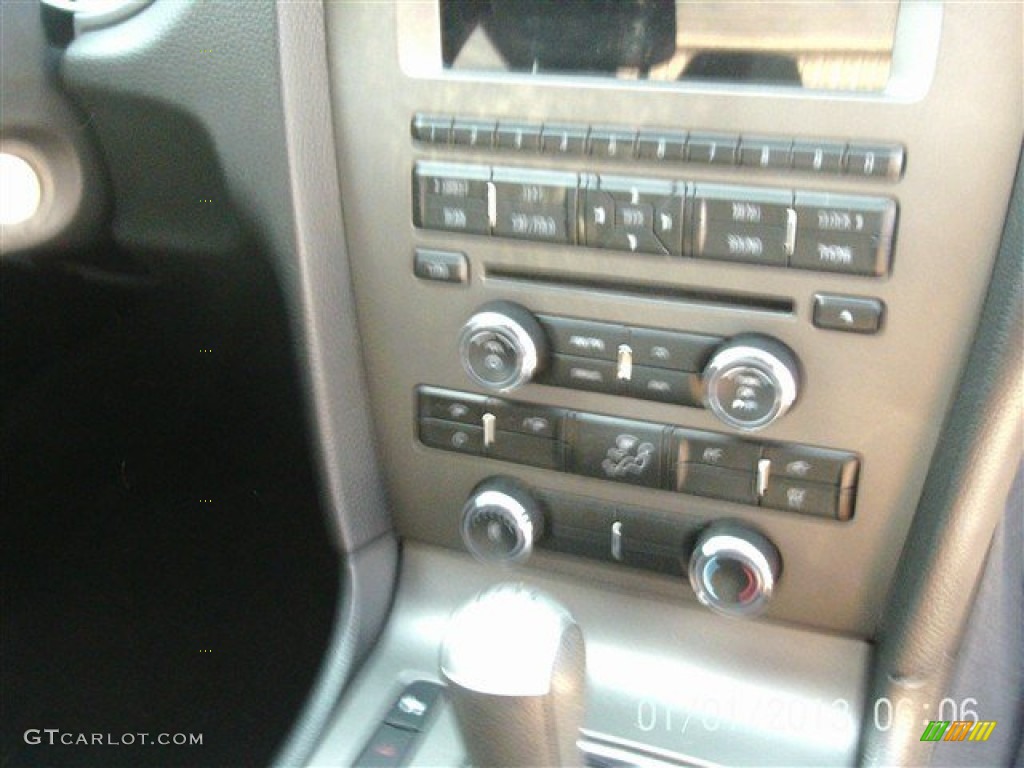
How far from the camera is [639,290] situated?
68 centimetres

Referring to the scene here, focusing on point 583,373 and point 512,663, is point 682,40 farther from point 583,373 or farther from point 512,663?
point 512,663

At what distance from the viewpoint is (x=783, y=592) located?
28.9 inches

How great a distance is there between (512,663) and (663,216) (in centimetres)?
28

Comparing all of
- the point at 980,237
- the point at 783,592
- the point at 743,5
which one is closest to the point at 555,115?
the point at 743,5

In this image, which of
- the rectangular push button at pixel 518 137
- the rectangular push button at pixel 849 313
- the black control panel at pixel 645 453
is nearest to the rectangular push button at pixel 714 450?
the black control panel at pixel 645 453

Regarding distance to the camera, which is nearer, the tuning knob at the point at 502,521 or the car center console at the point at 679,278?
the car center console at the point at 679,278

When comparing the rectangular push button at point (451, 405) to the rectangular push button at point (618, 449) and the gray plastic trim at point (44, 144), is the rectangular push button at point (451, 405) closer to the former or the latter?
the rectangular push button at point (618, 449)

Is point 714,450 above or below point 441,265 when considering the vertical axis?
below

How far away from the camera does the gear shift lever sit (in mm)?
556

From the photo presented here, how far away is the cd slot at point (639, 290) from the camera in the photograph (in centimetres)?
65

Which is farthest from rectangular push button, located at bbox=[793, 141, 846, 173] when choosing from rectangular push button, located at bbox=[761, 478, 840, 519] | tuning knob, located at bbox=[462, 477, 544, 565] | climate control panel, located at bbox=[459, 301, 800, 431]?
tuning knob, located at bbox=[462, 477, 544, 565]

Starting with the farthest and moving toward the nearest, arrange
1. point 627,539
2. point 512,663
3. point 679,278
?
1. point 627,539
2. point 679,278
3. point 512,663

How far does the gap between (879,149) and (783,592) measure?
320 mm
